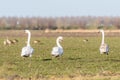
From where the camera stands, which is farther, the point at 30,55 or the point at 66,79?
the point at 30,55

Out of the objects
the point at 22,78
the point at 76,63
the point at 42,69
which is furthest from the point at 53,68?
the point at 22,78

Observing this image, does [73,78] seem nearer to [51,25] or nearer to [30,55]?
[30,55]

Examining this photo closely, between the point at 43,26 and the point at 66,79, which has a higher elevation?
the point at 66,79

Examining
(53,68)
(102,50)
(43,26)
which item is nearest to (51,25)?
(43,26)

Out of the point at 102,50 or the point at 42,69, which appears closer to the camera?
the point at 42,69

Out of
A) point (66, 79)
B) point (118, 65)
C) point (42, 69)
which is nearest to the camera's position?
point (66, 79)

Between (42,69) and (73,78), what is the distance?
364 centimetres

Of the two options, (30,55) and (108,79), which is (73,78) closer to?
(108,79)

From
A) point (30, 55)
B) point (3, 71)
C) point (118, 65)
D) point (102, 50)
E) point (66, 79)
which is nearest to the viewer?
point (66, 79)

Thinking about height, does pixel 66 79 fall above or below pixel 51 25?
above

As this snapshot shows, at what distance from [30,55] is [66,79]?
31.4 ft

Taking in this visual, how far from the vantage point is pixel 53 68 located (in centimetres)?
1864

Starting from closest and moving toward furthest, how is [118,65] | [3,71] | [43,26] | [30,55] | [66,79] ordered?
[66,79] < [3,71] < [118,65] < [30,55] < [43,26]

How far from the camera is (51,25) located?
120m
